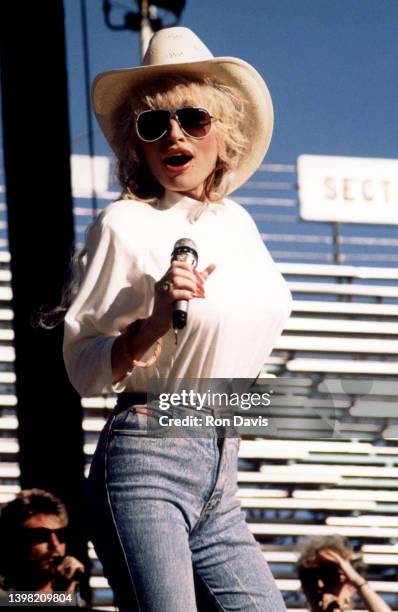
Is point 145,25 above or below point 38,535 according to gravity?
above

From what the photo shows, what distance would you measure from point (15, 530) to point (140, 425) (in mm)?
1101

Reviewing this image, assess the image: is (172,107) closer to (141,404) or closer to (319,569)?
(141,404)

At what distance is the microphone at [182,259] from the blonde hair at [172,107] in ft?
0.79

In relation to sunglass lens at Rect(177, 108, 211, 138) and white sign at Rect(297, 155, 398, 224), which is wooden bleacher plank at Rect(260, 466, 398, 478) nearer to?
white sign at Rect(297, 155, 398, 224)

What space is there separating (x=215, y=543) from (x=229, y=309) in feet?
1.17

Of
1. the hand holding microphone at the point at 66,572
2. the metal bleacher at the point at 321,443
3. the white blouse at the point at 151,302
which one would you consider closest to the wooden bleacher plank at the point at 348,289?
the metal bleacher at the point at 321,443

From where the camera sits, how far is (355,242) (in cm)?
807

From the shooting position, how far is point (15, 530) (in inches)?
118

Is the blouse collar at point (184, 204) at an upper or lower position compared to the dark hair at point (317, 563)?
upper

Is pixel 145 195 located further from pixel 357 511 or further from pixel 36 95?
pixel 357 511

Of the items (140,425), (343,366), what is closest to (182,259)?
(140,425)

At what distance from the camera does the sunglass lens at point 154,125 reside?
2.18 meters

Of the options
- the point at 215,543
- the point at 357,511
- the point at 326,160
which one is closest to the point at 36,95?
the point at 215,543

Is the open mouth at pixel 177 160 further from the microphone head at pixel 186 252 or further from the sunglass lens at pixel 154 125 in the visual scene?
the microphone head at pixel 186 252
